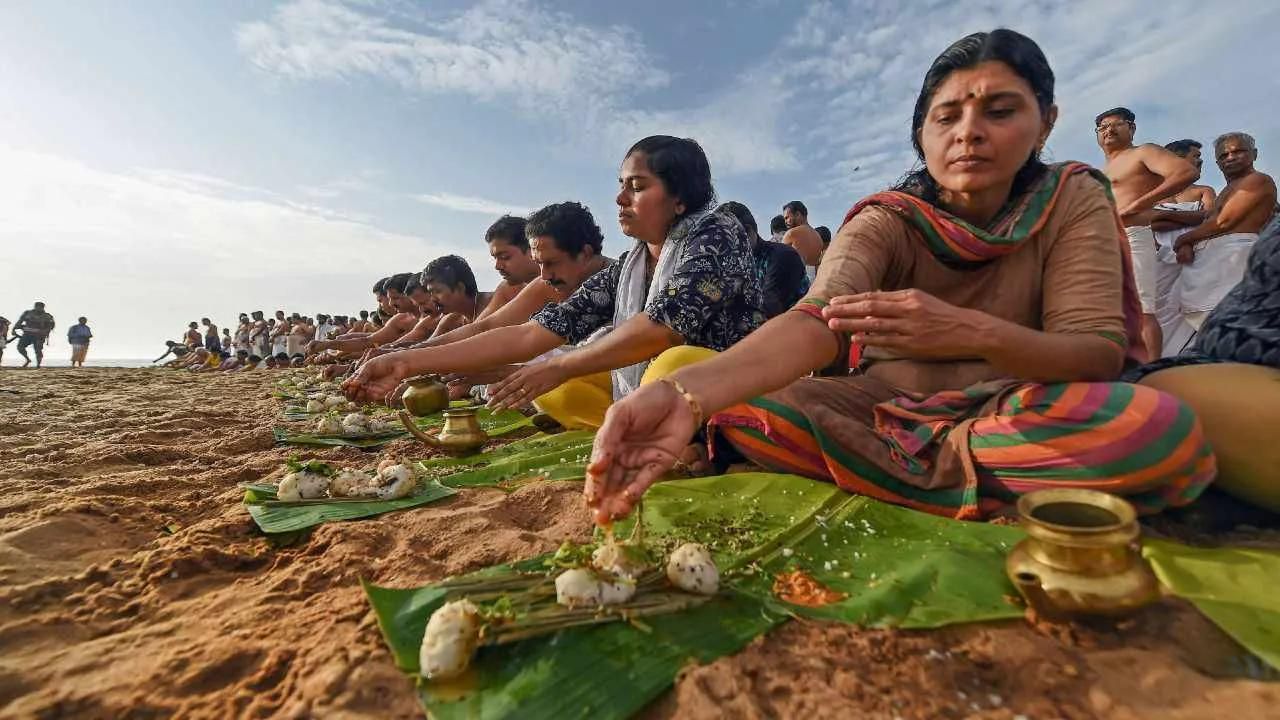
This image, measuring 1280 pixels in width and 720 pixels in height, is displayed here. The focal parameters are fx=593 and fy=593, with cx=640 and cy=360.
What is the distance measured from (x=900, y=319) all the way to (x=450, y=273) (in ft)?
18.9

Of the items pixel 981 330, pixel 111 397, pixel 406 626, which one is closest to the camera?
pixel 406 626

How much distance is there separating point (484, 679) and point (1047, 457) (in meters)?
1.65

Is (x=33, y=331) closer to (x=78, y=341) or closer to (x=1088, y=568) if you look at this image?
(x=78, y=341)

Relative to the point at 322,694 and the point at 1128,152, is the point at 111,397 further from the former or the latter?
the point at 1128,152

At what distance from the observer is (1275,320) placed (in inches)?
70.8

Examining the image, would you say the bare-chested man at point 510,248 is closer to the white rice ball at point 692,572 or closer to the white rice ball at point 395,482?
the white rice ball at point 395,482

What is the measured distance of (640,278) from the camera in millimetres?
3467

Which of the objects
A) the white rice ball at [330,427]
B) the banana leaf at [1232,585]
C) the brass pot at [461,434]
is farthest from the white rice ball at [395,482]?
the banana leaf at [1232,585]

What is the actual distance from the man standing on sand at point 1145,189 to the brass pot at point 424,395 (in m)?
5.36

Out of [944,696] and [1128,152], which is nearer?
[944,696]

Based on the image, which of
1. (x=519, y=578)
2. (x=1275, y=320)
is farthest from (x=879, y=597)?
(x=1275, y=320)

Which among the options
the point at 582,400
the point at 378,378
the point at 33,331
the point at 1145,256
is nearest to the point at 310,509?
the point at 378,378

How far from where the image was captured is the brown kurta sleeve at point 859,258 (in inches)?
73.8

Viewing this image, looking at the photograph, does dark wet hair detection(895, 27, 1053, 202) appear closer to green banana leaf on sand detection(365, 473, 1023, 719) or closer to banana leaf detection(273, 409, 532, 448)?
green banana leaf on sand detection(365, 473, 1023, 719)
